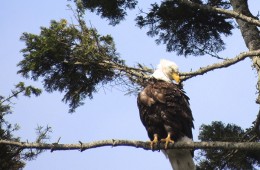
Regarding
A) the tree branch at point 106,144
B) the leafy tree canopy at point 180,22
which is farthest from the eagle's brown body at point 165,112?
the leafy tree canopy at point 180,22

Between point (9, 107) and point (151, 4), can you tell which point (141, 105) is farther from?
point (151, 4)

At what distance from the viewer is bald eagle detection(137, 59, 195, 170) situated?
4051mm

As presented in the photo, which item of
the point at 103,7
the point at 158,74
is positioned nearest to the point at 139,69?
the point at 158,74

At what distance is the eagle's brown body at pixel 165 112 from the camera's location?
4047 millimetres

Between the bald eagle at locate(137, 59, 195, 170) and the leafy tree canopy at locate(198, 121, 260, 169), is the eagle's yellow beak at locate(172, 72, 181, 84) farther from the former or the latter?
the leafy tree canopy at locate(198, 121, 260, 169)

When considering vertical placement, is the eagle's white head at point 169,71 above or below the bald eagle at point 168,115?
above

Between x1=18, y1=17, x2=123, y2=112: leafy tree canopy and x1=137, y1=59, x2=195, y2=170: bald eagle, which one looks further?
x1=18, y1=17, x2=123, y2=112: leafy tree canopy

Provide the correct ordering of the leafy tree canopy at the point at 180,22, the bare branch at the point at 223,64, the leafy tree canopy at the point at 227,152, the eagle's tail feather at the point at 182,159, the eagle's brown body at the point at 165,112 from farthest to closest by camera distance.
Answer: the leafy tree canopy at the point at 180,22, the leafy tree canopy at the point at 227,152, the eagle's tail feather at the point at 182,159, the eagle's brown body at the point at 165,112, the bare branch at the point at 223,64

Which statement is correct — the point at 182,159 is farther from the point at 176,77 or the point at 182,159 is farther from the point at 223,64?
the point at 223,64

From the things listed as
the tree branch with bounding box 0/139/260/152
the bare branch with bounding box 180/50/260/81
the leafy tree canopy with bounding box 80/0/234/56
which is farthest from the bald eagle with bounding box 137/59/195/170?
the leafy tree canopy with bounding box 80/0/234/56

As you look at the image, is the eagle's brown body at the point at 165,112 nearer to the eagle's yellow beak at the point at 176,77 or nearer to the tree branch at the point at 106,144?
the eagle's yellow beak at the point at 176,77

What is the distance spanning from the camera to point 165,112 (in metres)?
4.06

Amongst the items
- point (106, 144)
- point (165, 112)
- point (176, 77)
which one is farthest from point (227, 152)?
point (106, 144)

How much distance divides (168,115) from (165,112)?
0.16 feet
